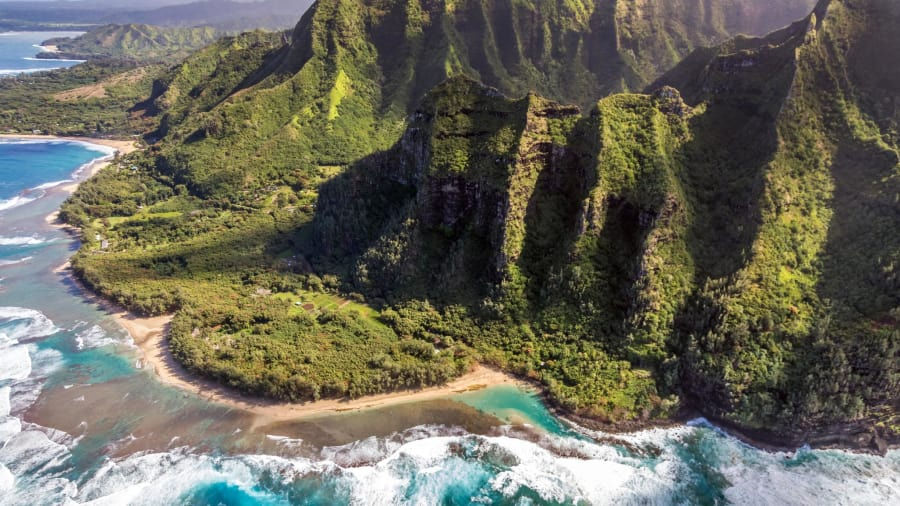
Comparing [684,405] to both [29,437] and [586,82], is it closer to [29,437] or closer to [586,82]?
[29,437]

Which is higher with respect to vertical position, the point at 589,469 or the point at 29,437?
the point at 589,469

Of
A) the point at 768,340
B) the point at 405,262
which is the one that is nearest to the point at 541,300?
the point at 405,262

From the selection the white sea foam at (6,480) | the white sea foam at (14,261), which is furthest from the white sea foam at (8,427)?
the white sea foam at (14,261)

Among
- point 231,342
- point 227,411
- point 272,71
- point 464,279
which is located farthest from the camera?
point 272,71

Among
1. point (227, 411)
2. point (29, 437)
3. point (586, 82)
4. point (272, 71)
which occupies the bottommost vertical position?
point (29, 437)

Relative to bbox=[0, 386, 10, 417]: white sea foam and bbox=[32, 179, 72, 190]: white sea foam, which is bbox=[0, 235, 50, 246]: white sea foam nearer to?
bbox=[32, 179, 72, 190]: white sea foam


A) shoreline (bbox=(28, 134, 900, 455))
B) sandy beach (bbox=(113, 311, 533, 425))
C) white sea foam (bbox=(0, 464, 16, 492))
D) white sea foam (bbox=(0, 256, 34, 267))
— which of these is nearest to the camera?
white sea foam (bbox=(0, 464, 16, 492))

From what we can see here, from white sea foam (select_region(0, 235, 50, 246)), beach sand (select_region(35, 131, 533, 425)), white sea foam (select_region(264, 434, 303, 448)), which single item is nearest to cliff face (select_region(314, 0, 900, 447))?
beach sand (select_region(35, 131, 533, 425))
